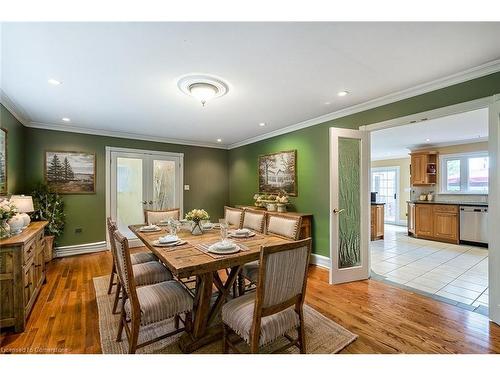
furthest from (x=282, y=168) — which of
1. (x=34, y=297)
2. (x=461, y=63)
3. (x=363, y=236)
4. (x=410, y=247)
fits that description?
(x=34, y=297)

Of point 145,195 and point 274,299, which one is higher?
point 145,195

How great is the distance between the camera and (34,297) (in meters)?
2.51

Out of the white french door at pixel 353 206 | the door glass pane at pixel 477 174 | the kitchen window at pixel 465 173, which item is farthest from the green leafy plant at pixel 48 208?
the door glass pane at pixel 477 174

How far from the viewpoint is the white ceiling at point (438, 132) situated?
12.7ft

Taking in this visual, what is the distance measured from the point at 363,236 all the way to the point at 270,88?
89.3 inches

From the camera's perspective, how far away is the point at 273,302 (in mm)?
1477

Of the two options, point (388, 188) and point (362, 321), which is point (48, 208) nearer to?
point (362, 321)

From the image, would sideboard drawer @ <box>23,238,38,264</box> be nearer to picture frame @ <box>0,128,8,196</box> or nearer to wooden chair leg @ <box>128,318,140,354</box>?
picture frame @ <box>0,128,8,196</box>

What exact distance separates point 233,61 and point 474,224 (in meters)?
5.93

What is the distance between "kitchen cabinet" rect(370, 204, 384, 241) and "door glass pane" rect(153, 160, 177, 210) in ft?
15.4

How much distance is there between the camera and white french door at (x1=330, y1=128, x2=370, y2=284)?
10.3 ft

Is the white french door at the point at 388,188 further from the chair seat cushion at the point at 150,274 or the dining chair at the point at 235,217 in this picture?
the chair seat cushion at the point at 150,274

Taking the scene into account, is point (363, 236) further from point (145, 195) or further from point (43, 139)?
point (43, 139)

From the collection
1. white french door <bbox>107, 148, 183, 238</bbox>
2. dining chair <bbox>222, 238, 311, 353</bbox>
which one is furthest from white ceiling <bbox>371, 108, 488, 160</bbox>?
white french door <bbox>107, 148, 183, 238</bbox>
